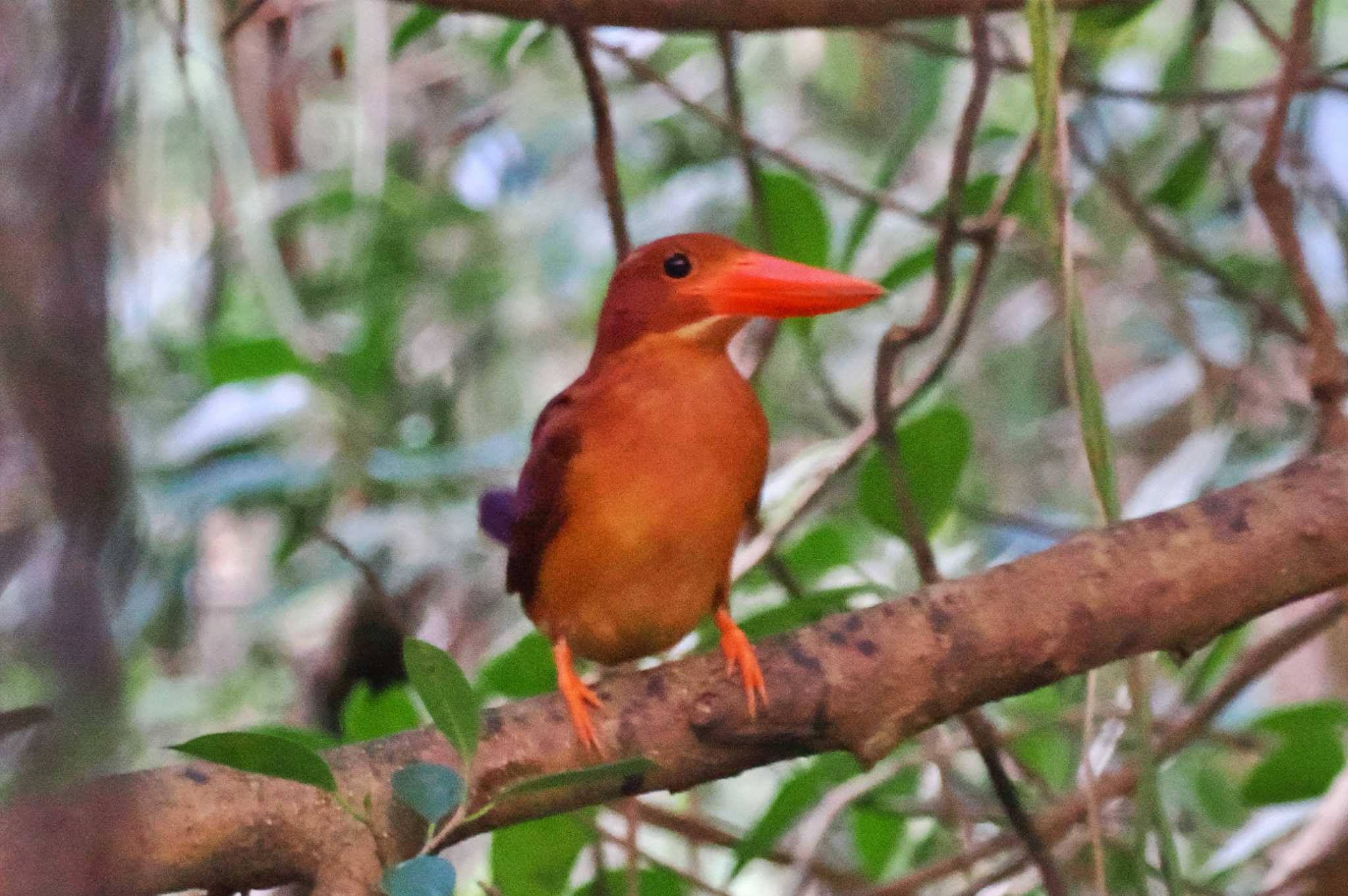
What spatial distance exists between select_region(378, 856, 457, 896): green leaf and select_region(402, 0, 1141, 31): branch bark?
948mm

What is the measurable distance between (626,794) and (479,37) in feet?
6.59

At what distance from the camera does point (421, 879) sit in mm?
871

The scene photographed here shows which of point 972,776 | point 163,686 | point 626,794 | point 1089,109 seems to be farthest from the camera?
point 972,776

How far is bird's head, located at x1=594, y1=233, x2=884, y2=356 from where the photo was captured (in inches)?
58.7

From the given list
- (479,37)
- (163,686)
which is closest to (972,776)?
(163,686)

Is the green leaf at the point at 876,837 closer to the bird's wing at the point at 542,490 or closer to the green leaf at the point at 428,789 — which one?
the bird's wing at the point at 542,490

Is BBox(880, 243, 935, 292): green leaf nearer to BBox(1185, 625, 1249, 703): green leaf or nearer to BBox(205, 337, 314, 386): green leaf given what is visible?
BBox(1185, 625, 1249, 703): green leaf

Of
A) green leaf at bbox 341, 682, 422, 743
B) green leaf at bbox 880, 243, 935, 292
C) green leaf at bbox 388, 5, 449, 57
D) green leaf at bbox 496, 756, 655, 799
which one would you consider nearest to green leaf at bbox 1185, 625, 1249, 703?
green leaf at bbox 880, 243, 935, 292

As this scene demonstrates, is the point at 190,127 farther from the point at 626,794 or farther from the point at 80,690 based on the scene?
the point at 80,690

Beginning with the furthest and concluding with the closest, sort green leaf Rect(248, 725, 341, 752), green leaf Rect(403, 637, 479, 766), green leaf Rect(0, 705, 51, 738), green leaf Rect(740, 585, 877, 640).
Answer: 1. green leaf Rect(740, 585, 877, 640)
2. green leaf Rect(248, 725, 341, 752)
3. green leaf Rect(403, 637, 479, 766)
4. green leaf Rect(0, 705, 51, 738)

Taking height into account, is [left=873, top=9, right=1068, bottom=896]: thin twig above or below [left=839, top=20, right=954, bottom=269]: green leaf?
below

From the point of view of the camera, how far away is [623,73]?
3.08 metres

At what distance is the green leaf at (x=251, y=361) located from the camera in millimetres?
2045

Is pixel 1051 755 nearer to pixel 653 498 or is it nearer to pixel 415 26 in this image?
pixel 653 498
